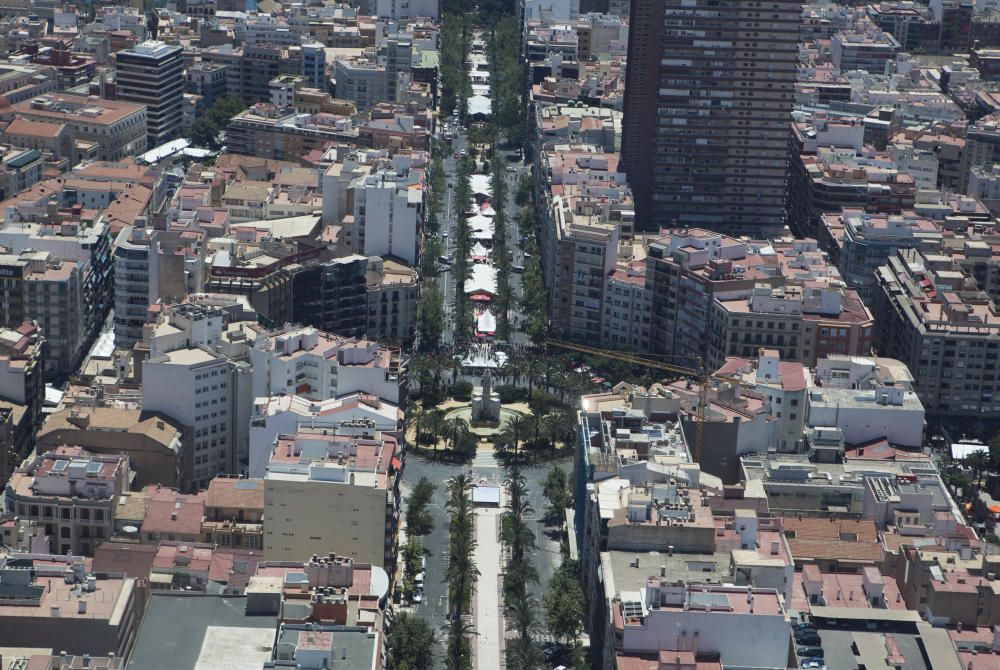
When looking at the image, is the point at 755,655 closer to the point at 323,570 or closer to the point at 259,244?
the point at 323,570

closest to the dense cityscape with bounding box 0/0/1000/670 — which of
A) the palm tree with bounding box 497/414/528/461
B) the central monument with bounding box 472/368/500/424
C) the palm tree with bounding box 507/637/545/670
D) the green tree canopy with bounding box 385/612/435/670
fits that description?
the green tree canopy with bounding box 385/612/435/670

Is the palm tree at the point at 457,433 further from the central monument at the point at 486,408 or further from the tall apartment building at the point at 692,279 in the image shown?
the tall apartment building at the point at 692,279

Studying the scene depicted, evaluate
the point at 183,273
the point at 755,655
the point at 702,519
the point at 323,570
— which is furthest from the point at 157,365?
the point at 755,655

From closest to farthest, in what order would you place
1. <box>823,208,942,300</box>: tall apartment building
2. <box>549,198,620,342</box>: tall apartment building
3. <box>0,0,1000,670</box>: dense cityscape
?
<box>0,0,1000,670</box>: dense cityscape < <box>549,198,620,342</box>: tall apartment building < <box>823,208,942,300</box>: tall apartment building

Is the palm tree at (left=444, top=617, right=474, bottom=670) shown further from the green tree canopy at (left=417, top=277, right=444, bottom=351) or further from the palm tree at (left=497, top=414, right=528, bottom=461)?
the green tree canopy at (left=417, top=277, right=444, bottom=351)

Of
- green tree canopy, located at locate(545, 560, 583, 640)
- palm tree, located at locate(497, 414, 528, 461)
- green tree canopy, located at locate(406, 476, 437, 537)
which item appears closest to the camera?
green tree canopy, located at locate(545, 560, 583, 640)

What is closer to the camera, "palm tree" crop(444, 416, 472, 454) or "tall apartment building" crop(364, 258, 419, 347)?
"palm tree" crop(444, 416, 472, 454)
